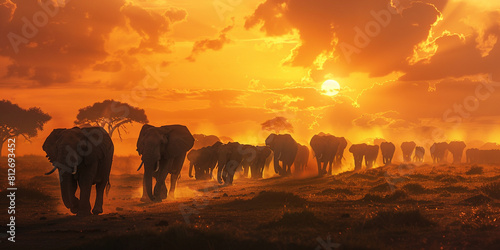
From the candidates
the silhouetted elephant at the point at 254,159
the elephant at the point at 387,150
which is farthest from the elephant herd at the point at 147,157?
the elephant at the point at 387,150

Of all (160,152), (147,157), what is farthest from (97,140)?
(160,152)

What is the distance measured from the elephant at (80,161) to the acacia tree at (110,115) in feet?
181

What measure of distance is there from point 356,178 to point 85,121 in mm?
47381

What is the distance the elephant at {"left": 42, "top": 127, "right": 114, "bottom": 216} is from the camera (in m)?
19.7

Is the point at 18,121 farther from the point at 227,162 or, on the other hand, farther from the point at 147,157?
the point at 147,157

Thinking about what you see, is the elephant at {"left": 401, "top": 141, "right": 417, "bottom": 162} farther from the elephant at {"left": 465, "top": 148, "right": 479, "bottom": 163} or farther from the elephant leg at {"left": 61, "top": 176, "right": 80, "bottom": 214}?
the elephant leg at {"left": 61, "top": 176, "right": 80, "bottom": 214}

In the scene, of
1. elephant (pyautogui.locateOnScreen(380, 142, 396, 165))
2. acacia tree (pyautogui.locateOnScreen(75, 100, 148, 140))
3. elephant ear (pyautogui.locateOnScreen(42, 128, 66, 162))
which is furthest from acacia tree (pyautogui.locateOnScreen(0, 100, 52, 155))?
elephant ear (pyautogui.locateOnScreen(42, 128, 66, 162))

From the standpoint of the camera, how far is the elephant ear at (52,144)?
68.5 ft

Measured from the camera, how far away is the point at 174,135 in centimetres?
2912

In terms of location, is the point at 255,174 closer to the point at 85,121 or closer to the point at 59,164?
the point at 85,121

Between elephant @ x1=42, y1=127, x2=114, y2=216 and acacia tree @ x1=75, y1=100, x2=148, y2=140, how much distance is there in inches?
2166

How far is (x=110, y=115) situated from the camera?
254 feet

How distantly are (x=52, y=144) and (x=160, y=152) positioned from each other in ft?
23.9

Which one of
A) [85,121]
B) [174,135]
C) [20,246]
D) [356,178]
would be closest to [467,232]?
[20,246]
